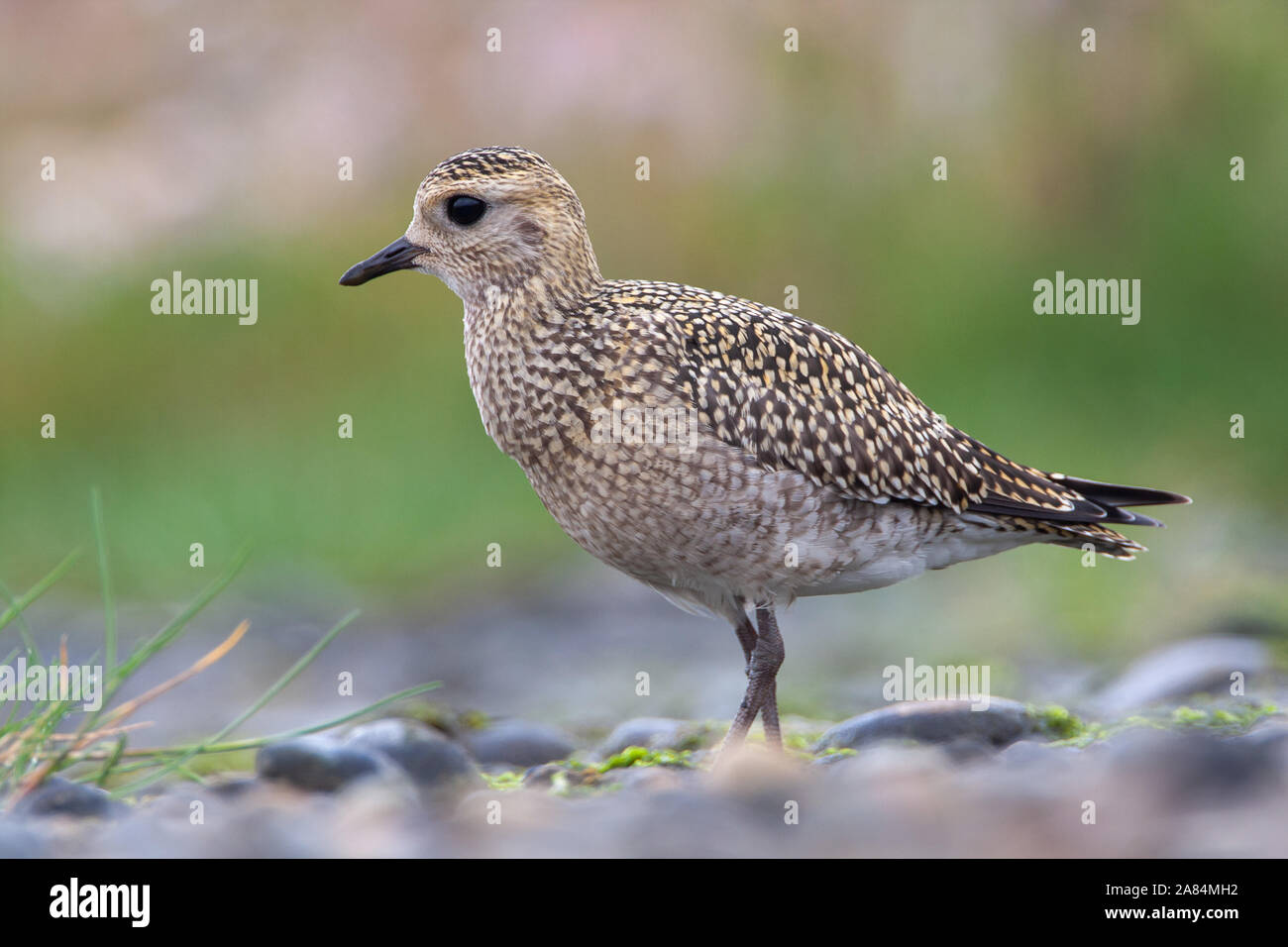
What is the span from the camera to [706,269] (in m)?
14.1

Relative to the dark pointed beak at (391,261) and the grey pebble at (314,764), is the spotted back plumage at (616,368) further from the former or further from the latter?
the grey pebble at (314,764)

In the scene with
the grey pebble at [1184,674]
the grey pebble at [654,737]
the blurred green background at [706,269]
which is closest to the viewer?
the grey pebble at [654,737]

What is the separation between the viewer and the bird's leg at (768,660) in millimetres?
6543

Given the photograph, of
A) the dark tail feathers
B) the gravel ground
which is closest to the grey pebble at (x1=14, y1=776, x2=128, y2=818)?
the gravel ground

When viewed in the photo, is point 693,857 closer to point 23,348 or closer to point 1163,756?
point 1163,756

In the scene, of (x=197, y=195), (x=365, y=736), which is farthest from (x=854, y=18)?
(x=365, y=736)

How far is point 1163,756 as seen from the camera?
4.42 metres

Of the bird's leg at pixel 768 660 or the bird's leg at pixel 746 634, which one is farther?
the bird's leg at pixel 746 634

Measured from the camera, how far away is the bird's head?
6.48 meters

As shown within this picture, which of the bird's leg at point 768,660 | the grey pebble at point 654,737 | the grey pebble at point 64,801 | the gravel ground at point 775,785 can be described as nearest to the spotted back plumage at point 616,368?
the bird's leg at point 768,660

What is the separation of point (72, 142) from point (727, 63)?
6873mm

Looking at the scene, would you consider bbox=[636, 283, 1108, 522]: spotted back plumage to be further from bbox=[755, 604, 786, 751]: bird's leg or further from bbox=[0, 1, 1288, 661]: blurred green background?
bbox=[0, 1, 1288, 661]: blurred green background

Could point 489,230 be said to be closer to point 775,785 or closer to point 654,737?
point 654,737

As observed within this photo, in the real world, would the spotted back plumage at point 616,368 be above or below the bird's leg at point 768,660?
above
